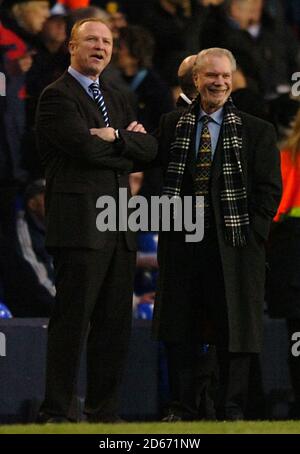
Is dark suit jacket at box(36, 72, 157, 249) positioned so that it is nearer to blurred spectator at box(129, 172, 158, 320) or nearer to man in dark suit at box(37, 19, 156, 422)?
man in dark suit at box(37, 19, 156, 422)

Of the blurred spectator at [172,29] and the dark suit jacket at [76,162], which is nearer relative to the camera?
the dark suit jacket at [76,162]

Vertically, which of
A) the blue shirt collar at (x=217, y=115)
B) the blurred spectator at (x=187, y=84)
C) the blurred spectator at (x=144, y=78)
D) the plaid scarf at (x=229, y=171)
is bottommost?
the plaid scarf at (x=229, y=171)

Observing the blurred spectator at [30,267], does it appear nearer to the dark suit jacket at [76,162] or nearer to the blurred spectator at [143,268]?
the blurred spectator at [143,268]

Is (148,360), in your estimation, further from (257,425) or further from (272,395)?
(257,425)

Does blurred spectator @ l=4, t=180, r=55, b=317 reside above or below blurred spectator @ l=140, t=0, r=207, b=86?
below

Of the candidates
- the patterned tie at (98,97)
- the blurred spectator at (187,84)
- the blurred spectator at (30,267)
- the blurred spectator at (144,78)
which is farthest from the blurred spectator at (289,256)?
the blurred spectator at (144,78)

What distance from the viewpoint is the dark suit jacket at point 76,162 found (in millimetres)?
9258

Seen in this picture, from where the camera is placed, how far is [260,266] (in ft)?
32.1

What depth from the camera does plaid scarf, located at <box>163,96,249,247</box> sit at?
9.63 m

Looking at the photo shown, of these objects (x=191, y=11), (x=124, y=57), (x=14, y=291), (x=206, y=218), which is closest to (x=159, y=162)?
(x=206, y=218)

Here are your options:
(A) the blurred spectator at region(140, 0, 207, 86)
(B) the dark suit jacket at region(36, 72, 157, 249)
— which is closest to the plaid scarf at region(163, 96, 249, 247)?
(B) the dark suit jacket at region(36, 72, 157, 249)

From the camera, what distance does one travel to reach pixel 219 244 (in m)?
9.64

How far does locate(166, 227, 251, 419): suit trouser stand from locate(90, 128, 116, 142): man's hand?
2.70 ft

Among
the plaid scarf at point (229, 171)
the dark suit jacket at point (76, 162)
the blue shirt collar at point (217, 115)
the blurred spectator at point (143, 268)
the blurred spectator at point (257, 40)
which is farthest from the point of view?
the blurred spectator at point (257, 40)
